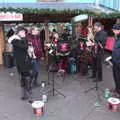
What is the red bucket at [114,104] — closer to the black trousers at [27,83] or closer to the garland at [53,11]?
the black trousers at [27,83]

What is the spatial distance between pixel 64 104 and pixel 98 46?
6.98 ft

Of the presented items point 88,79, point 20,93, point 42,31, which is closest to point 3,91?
point 20,93

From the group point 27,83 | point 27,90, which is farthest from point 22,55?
point 27,90

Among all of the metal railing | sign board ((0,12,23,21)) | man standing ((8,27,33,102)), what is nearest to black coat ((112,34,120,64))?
man standing ((8,27,33,102))

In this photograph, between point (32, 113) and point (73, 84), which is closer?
point (32, 113)

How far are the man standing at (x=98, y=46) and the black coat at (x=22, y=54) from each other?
2.29m

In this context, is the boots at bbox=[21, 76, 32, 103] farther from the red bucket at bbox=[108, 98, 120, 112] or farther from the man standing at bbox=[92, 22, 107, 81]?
the man standing at bbox=[92, 22, 107, 81]

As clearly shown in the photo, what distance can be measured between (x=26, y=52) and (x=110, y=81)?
348 cm

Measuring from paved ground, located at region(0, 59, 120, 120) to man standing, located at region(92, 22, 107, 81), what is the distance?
1.46 feet

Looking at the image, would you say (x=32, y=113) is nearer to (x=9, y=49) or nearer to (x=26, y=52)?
(x=26, y=52)

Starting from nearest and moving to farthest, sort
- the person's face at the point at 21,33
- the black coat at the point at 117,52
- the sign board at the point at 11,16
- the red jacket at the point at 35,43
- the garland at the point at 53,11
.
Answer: the person's face at the point at 21,33 < the black coat at the point at 117,52 < the red jacket at the point at 35,43 < the garland at the point at 53,11 < the sign board at the point at 11,16

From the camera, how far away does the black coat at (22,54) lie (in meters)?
7.05

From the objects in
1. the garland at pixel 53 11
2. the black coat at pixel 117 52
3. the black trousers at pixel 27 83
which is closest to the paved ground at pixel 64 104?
the black trousers at pixel 27 83

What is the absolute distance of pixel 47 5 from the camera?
1197 centimetres
